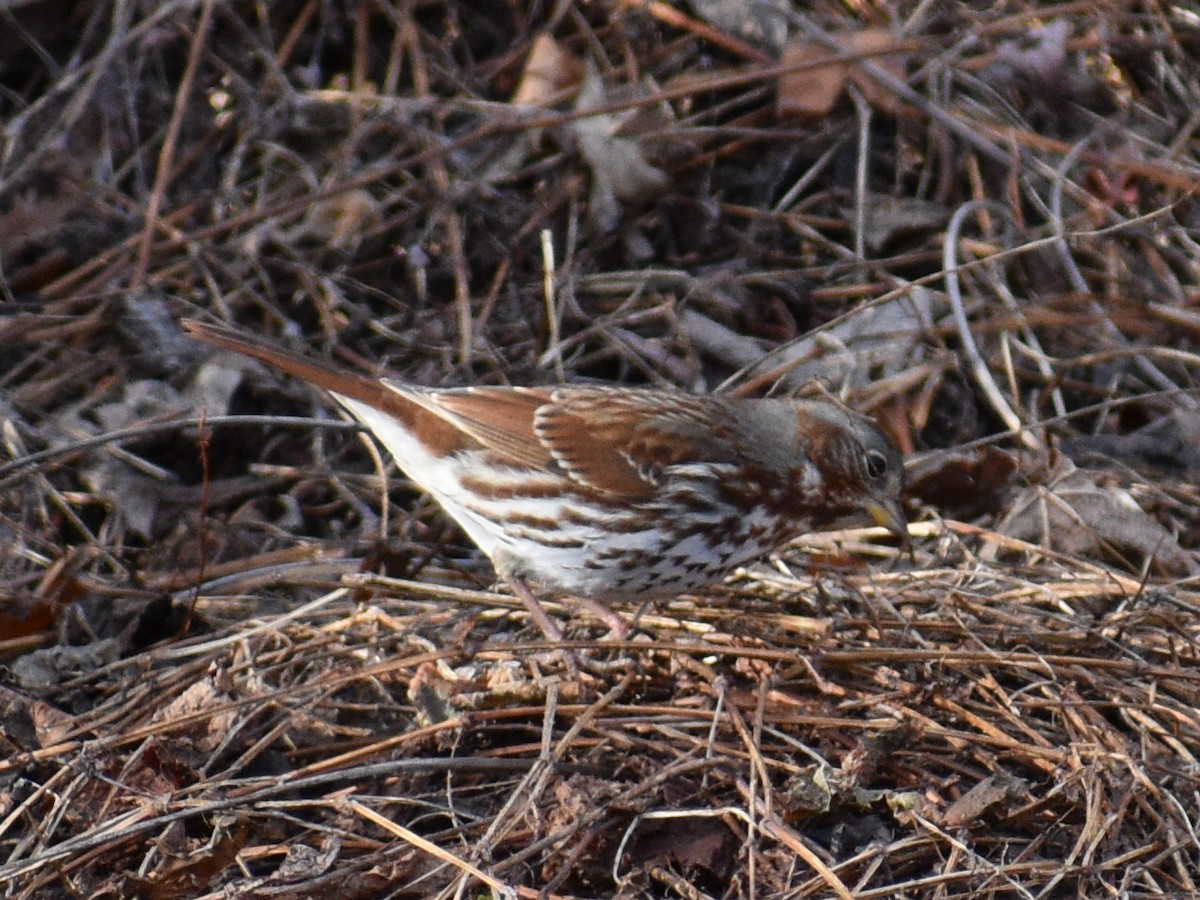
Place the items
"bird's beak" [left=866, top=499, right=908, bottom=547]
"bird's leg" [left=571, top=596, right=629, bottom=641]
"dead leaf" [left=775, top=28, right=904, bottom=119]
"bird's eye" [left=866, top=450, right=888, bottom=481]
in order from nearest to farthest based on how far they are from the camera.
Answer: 1. "bird's leg" [left=571, top=596, right=629, bottom=641]
2. "bird's eye" [left=866, top=450, right=888, bottom=481]
3. "bird's beak" [left=866, top=499, right=908, bottom=547]
4. "dead leaf" [left=775, top=28, right=904, bottom=119]

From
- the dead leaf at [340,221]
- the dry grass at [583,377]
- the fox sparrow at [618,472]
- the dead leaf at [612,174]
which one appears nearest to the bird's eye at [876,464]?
the fox sparrow at [618,472]

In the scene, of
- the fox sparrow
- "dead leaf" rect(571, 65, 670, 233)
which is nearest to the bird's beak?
the fox sparrow

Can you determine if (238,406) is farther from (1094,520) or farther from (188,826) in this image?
(1094,520)

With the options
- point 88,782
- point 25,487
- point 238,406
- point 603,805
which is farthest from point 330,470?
point 603,805

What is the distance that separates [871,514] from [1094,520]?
0.86m

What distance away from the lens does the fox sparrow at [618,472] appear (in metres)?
4.57

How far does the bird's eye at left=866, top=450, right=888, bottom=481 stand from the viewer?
4.76 meters

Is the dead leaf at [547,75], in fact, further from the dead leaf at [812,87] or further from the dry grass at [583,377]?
the dead leaf at [812,87]

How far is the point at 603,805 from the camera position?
371 cm

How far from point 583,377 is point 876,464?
5.84 feet

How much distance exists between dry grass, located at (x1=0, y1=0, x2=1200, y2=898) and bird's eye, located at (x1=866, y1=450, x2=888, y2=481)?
0.37 meters

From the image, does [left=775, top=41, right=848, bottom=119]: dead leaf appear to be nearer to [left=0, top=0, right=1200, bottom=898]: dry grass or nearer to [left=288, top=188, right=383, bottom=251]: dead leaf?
[left=0, top=0, right=1200, bottom=898]: dry grass

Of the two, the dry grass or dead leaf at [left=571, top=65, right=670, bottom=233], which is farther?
dead leaf at [left=571, top=65, right=670, bottom=233]

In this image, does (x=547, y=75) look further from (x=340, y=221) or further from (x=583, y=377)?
(x=583, y=377)
